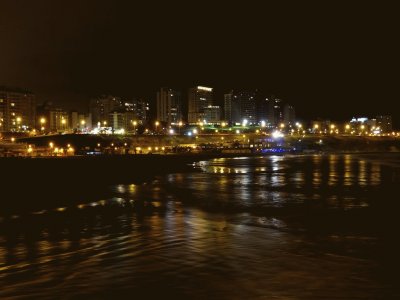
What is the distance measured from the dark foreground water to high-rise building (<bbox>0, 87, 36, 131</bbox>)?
175419mm

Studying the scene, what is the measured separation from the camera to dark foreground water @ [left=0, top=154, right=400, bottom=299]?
10141 mm

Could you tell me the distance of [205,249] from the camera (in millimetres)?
13461

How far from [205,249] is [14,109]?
638 ft

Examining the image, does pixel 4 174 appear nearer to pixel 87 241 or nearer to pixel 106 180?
pixel 106 180

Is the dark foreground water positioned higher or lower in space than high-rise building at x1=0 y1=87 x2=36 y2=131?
lower

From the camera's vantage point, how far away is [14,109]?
19188 cm

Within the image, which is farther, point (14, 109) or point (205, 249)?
point (14, 109)

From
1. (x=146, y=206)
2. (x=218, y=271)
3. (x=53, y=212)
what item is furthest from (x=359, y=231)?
(x=53, y=212)

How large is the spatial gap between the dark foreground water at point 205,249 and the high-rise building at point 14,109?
17542cm

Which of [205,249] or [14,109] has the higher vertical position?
[14,109]

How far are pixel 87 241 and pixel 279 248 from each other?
227 inches

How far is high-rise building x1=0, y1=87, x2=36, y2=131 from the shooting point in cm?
18588

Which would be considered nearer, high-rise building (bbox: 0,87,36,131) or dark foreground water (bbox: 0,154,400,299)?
dark foreground water (bbox: 0,154,400,299)

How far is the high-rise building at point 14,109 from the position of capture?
7318 inches
